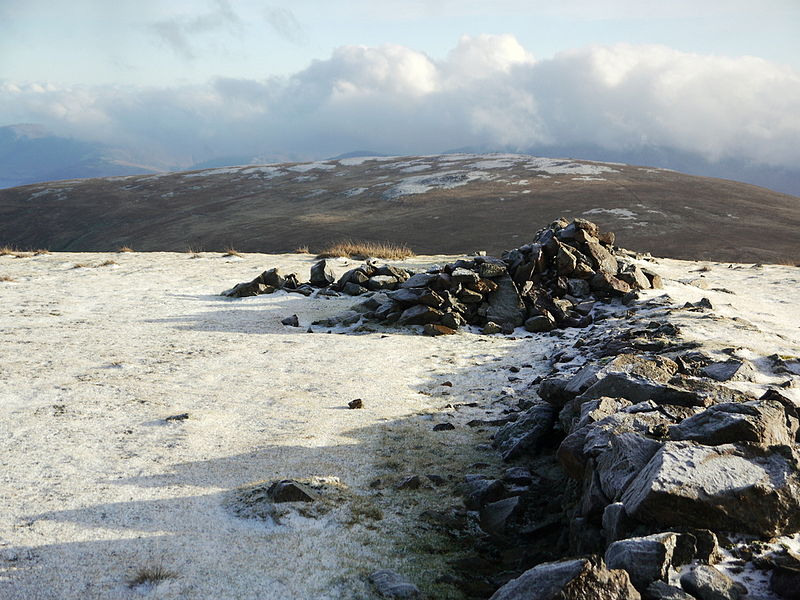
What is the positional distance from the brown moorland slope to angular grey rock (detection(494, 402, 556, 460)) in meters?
24.8

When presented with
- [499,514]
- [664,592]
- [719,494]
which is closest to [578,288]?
[499,514]

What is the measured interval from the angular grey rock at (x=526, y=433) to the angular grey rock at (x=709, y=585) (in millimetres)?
2796

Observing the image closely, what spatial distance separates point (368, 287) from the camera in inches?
566

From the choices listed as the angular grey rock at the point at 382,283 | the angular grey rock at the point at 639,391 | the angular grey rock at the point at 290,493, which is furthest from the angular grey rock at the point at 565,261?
the angular grey rock at the point at 290,493

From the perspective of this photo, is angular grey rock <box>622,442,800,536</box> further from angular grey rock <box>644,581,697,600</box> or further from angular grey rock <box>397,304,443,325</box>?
angular grey rock <box>397,304,443,325</box>

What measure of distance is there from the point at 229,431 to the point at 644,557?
14.9 ft

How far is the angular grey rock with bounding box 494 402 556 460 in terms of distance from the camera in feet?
18.8

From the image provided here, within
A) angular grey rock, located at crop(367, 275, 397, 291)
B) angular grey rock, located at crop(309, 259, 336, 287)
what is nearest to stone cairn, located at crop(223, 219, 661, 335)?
angular grey rock, located at crop(367, 275, 397, 291)

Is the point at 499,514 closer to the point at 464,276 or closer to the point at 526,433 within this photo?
the point at 526,433

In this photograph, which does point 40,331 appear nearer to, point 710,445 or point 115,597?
point 115,597

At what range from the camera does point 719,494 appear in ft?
10.9

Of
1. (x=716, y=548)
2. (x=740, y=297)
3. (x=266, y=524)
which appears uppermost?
(x=716, y=548)

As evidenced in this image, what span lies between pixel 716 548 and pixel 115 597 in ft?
11.2

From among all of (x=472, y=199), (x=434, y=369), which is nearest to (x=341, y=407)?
(x=434, y=369)
